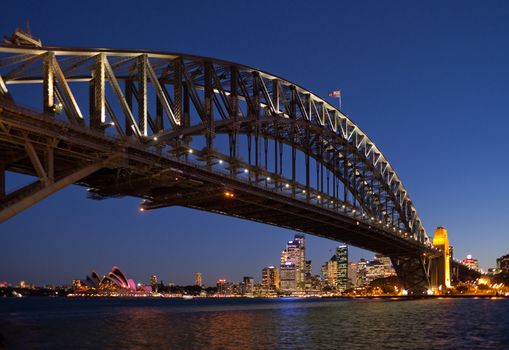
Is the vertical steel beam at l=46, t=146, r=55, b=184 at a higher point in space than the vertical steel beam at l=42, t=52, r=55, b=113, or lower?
lower

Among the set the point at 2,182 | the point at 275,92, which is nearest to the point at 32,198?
the point at 2,182

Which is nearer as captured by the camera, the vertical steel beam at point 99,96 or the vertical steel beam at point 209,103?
the vertical steel beam at point 99,96

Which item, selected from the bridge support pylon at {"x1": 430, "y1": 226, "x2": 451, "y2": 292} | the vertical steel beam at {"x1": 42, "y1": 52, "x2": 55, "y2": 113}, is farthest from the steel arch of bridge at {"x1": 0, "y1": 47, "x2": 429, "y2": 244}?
the bridge support pylon at {"x1": 430, "y1": 226, "x2": 451, "y2": 292}

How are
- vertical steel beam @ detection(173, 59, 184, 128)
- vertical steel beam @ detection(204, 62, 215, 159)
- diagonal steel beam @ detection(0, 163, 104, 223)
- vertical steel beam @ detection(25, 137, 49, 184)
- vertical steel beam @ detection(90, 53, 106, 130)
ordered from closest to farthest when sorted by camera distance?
diagonal steel beam @ detection(0, 163, 104, 223) → vertical steel beam @ detection(25, 137, 49, 184) → vertical steel beam @ detection(90, 53, 106, 130) → vertical steel beam @ detection(173, 59, 184, 128) → vertical steel beam @ detection(204, 62, 215, 159)

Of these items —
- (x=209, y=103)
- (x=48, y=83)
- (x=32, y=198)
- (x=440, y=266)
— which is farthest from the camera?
(x=440, y=266)

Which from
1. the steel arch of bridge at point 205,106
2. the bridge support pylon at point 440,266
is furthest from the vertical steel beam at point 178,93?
the bridge support pylon at point 440,266

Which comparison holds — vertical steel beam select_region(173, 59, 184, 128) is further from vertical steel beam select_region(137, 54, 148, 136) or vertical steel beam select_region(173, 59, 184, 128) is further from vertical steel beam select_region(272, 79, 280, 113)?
vertical steel beam select_region(272, 79, 280, 113)

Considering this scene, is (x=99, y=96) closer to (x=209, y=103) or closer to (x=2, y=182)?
(x=2, y=182)

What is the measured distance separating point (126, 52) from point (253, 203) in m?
21.4

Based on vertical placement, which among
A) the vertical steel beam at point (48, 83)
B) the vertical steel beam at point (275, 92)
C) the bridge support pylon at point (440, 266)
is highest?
the vertical steel beam at point (275, 92)

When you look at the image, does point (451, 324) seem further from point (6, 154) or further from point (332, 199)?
point (6, 154)

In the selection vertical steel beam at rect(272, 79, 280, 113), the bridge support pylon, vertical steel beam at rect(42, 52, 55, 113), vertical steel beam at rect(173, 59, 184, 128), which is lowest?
the bridge support pylon

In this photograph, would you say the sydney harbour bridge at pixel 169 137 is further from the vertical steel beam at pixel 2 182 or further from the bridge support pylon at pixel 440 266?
the bridge support pylon at pixel 440 266

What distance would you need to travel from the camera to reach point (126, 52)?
4312 cm
